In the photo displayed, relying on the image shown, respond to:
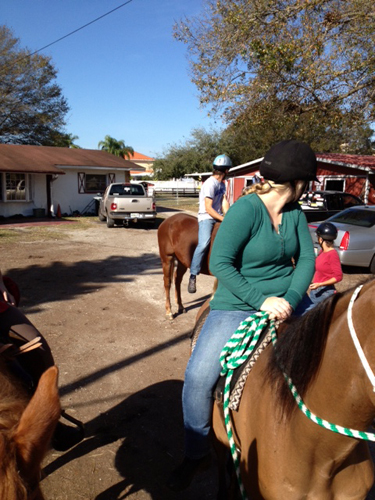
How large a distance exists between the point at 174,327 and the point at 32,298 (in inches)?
117

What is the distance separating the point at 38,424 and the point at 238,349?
1.13 meters

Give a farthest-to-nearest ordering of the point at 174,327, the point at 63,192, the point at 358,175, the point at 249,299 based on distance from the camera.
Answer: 1. the point at 63,192
2. the point at 358,175
3. the point at 174,327
4. the point at 249,299

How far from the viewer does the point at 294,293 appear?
7.22 ft

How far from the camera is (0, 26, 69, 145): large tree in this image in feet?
105

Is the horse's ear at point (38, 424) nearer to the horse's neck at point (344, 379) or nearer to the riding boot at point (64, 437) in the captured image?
the horse's neck at point (344, 379)

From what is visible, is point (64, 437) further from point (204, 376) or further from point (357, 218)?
point (357, 218)

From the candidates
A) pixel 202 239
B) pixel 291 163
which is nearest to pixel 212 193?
pixel 202 239

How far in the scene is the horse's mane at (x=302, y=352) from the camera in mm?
1605

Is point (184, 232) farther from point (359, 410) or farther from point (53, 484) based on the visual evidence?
point (359, 410)

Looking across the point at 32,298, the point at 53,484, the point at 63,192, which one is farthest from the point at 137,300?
the point at 63,192

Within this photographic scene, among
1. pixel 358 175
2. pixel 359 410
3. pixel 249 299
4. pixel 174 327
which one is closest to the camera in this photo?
pixel 359 410

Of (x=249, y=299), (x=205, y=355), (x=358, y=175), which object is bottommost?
(x=205, y=355)

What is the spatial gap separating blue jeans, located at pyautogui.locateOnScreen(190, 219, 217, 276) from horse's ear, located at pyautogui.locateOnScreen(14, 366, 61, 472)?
520cm

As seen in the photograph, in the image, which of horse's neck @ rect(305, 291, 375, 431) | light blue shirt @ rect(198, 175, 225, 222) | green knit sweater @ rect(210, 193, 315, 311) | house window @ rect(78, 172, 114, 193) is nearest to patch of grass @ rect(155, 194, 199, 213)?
house window @ rect(78, 172, 114, 193)
